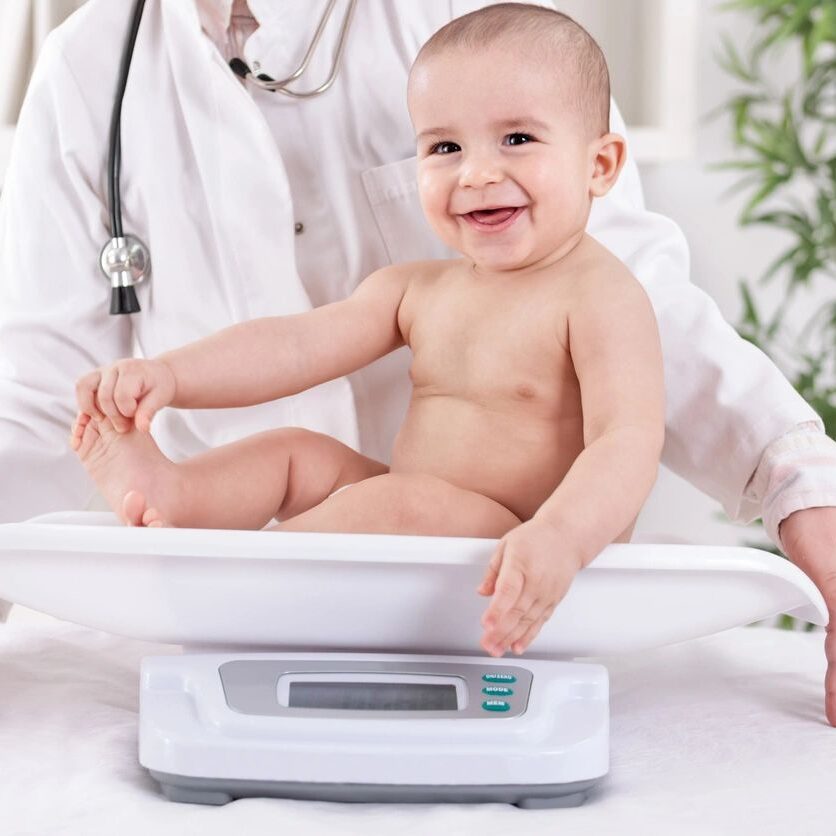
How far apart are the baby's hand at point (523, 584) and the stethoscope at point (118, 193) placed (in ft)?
2.12

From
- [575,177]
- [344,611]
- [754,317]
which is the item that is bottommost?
[754,317]

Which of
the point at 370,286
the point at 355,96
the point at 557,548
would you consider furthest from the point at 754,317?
the point at 557,548

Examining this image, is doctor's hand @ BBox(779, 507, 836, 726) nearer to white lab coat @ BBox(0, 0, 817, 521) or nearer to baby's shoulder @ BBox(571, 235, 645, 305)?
baby's shoulder @ BBox(571, 235, 645, 305)

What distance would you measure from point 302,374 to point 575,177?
0.90 ft

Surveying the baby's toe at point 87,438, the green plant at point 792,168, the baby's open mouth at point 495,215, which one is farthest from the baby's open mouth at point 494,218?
the green plant at point 792,168

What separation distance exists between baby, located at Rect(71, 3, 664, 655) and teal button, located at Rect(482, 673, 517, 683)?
0.47 feet

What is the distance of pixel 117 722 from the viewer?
82 cm

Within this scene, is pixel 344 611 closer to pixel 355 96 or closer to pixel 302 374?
pixel 302 374

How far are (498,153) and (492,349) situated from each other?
15 cm

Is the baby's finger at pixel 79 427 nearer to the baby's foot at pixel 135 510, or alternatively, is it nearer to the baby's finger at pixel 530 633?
the baby's foot at pixel 135 510

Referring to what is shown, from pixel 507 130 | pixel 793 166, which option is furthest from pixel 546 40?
pixel 793 166

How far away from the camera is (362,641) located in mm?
734

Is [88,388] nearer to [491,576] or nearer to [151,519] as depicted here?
[151,519]

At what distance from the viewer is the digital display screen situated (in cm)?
71
